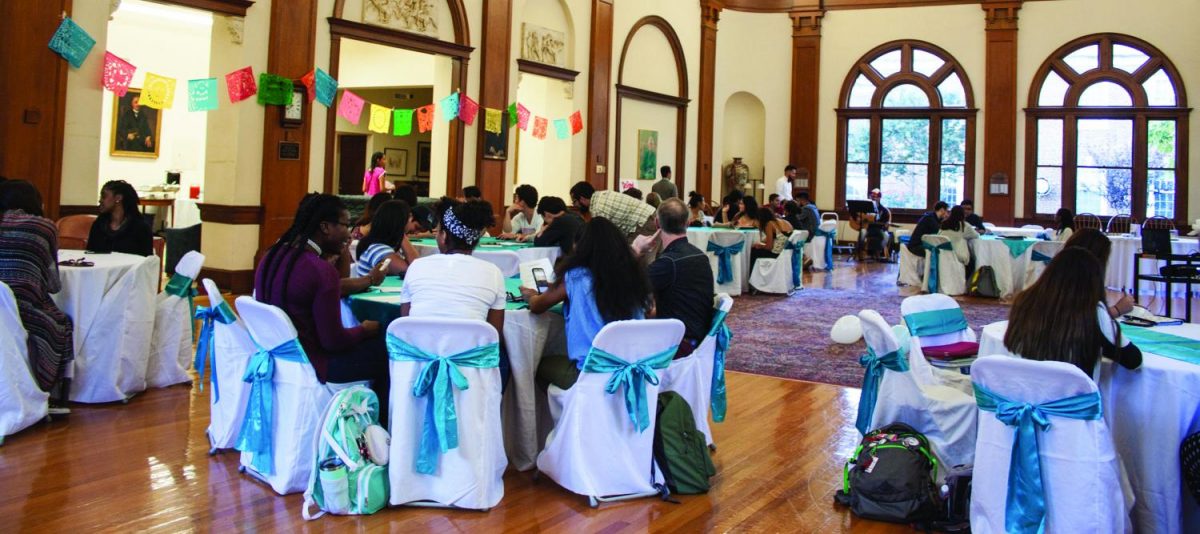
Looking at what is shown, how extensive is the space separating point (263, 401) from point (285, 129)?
266 inches

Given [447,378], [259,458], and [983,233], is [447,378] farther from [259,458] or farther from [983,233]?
[983,233]

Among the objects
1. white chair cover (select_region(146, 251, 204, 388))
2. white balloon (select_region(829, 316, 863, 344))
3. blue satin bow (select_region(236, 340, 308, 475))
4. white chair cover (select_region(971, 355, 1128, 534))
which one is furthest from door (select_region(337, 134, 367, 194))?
white chair cover (select_region(971, 355, 1128, 534))

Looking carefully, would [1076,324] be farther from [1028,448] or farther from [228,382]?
[228,382]

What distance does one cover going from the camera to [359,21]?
1096 cm

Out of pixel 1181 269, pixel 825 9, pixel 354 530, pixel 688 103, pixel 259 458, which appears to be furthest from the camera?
pixel 825 9

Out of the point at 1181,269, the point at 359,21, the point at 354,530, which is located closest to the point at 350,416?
the point at 354,530

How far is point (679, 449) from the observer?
420cm

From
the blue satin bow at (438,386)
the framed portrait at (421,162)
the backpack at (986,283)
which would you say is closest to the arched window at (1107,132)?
the backpack at (986,283)

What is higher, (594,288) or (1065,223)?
(1065,223)

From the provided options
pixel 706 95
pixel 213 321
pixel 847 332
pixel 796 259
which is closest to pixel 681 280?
pixel 213 321

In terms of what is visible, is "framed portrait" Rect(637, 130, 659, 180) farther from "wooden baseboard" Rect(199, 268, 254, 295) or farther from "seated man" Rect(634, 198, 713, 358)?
"seated man" Rect(634, 198, 713, 358)

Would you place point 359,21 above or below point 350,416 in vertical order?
above

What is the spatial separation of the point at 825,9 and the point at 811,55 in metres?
0.91

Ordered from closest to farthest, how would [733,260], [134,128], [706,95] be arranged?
[733,260], [134,128], [706,95]
